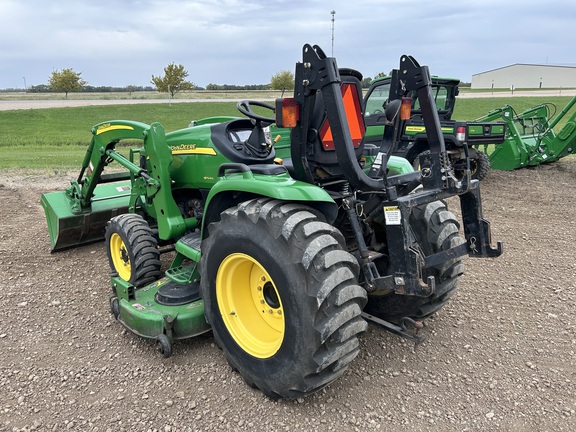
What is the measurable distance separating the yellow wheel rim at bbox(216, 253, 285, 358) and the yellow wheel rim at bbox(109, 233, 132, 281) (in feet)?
5.08

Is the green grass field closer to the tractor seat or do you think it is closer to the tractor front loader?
the tractor seat

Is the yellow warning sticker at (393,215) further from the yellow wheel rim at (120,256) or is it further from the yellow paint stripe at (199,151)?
the yellow wheel rim at (120,256)

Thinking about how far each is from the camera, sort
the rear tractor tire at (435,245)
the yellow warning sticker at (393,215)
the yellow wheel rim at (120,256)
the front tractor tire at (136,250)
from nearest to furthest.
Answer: the yellow warning sticker at (393,215) < the rear tractor tire at (435,245) < the front tractor tire at (136,250) < the yellow wheel rim at (120,256)

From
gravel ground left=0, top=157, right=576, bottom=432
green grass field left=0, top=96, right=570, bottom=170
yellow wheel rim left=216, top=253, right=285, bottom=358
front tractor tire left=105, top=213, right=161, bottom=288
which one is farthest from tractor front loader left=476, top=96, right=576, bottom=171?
green grass field left=0, top=96, right=570, bottom=170

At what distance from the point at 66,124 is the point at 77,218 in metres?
21.6

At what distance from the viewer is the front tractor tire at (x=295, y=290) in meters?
2.45

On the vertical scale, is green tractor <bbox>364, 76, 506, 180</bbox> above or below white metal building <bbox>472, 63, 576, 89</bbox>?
below

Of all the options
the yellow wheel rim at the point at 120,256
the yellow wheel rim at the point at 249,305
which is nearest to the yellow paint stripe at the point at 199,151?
the yellow wheel rim at the point at 120,256

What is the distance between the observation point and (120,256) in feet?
14.5

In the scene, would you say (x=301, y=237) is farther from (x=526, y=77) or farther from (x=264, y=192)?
(x=526, y=77)

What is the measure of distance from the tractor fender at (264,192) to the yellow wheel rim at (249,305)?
444mm

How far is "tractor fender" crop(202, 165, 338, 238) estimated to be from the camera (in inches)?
103

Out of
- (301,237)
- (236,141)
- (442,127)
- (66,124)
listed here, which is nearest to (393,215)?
(301,237)

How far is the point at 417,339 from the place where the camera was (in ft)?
10.1
